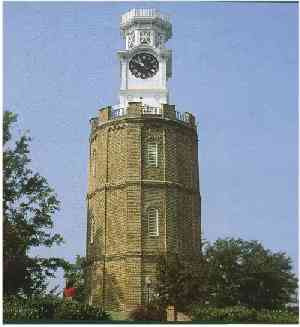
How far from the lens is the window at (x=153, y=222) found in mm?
37956

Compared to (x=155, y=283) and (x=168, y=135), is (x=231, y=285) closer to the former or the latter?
(x=155, y=283)

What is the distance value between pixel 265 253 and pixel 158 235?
5.47 m

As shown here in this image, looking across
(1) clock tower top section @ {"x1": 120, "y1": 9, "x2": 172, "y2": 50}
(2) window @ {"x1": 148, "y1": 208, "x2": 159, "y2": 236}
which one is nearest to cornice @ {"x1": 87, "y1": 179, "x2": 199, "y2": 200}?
(2) window @ {"x1": 148, "y1": 208, "x2": 159, "y2": 236}

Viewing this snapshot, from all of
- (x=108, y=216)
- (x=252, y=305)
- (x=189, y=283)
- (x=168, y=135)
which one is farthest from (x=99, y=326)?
(x=168, y=135)

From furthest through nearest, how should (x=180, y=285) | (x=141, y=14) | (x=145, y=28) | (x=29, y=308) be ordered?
(x=145, y=28) → (x=141, y=14) → (x=180, y=285) → (x=29, y=308)

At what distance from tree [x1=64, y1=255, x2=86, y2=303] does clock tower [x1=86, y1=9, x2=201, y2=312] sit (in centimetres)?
100

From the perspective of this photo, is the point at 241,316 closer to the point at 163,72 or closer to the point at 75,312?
the point at 75,312

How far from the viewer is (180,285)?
33.4 metres

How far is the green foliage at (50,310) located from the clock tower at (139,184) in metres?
6.87

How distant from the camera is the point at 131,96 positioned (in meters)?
41.2

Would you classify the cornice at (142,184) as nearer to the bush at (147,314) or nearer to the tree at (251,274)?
the tree at (251,274)

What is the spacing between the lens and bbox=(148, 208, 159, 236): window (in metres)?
38.0

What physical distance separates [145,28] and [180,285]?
15084 mm

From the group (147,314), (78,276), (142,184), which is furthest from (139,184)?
(78,276)
